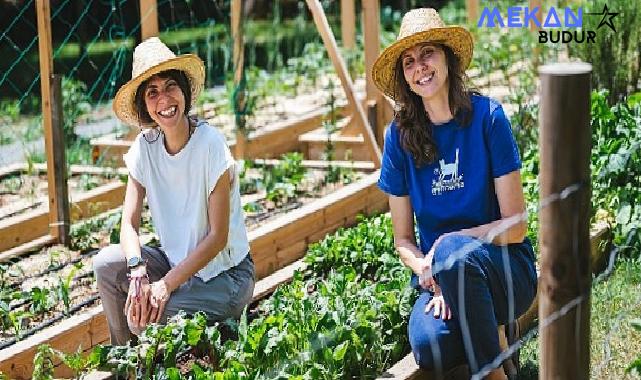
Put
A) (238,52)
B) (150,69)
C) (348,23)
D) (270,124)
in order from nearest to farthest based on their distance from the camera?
(150,69)
(238,52)
(270,124)
(348,23)

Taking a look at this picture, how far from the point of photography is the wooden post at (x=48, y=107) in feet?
19.3

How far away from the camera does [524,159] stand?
6.37m

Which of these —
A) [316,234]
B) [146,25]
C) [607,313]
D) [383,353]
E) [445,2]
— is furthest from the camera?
[445,2]

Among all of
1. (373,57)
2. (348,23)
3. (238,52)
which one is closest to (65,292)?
(238,52)

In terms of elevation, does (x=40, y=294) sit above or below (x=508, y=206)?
below

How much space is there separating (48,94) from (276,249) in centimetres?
135

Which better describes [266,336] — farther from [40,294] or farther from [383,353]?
[40,294]

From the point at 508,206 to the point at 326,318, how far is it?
2.37 feet

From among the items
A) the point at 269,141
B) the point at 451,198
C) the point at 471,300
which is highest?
the point at 451,198

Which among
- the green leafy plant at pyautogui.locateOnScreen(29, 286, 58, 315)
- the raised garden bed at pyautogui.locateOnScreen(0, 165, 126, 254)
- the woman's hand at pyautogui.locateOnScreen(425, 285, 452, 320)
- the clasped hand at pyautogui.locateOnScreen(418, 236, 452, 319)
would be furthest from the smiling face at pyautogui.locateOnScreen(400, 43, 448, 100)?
the raised garden bed at pyautogui.locateOnScreen(0, 165, 126, 254)

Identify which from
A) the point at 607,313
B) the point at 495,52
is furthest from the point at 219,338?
the point at 495,52

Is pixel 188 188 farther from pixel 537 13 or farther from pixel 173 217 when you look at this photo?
pixel 537 13

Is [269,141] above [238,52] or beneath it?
beneath

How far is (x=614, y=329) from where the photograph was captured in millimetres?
4348
